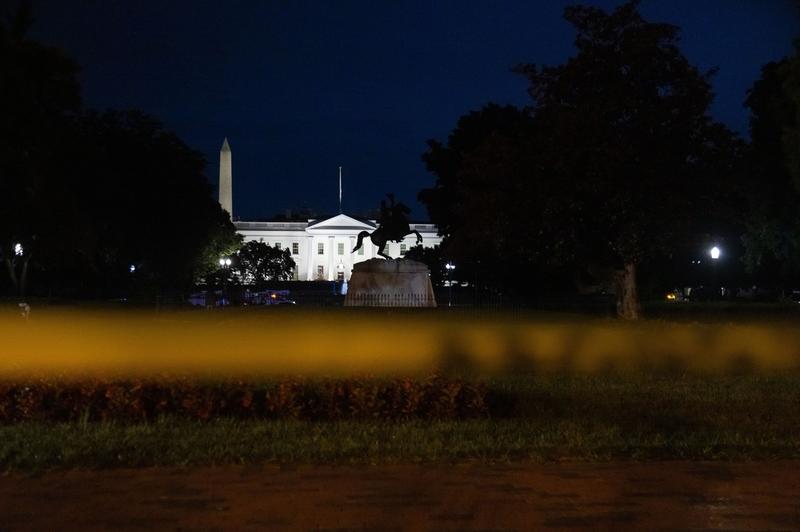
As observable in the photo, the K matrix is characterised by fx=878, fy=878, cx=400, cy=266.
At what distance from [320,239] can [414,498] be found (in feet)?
408

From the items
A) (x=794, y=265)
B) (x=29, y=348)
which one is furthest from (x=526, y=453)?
(x=794, y=265)

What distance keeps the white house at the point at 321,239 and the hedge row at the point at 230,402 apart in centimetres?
11243

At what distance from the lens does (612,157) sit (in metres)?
26.1

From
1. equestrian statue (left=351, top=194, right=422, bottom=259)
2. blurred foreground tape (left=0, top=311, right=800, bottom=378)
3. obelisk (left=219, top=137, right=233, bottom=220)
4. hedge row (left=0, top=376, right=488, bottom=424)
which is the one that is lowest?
hedge row (left=0, top=376, right=488, bottom=424)

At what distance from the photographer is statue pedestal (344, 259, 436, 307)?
33.2 meters

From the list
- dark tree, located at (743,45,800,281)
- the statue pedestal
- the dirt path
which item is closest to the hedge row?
the dirt path

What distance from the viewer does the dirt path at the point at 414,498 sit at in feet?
21.8

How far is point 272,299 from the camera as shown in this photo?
54.8 m

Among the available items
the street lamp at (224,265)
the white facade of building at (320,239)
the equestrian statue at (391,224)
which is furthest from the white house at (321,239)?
the equestrian statue at (391,224)

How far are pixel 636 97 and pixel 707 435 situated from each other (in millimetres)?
20034

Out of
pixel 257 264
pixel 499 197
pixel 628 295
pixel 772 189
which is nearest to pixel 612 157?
pixel 499 197

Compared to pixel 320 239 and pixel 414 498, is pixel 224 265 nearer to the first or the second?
pixel 320 239

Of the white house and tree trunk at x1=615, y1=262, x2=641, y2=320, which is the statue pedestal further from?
the white house

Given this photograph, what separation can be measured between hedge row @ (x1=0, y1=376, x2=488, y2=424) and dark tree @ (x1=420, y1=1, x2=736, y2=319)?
1691cm
